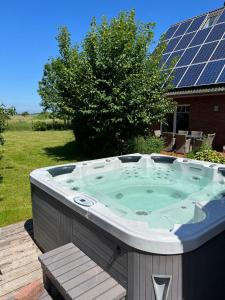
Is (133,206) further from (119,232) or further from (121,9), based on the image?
(121,9)

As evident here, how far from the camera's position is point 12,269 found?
3770 millimetres

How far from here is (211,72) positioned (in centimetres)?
1152

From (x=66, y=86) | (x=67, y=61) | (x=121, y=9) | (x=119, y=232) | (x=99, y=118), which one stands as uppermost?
(x=121, y=9)

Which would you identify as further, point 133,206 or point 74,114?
point 74,114

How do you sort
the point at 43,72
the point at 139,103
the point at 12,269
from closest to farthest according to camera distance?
the point at 12,269 < the point at 139,103 < the point at 43,72

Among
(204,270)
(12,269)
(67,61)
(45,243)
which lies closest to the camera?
(204,270)

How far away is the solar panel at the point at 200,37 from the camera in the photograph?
13555 millimetres

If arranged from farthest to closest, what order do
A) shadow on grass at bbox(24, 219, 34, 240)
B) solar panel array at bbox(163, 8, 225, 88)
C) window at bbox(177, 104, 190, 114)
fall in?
window at bbox(177, 104, 190, 114) → solar panel array at bbox(163, 8, 225, 88) → shadow on grass at bbox(24, 219, 34, 240)

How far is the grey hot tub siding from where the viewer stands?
95.4 inches

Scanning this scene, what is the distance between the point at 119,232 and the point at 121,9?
369 inches

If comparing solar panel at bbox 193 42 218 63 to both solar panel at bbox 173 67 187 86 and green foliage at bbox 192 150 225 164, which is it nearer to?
solar panel at bbox 173 67 187 86

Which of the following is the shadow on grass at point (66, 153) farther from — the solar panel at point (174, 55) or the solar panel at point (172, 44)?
the solar panel at point (172, 44)

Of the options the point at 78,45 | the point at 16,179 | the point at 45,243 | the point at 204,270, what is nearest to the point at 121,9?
the point at 78,45

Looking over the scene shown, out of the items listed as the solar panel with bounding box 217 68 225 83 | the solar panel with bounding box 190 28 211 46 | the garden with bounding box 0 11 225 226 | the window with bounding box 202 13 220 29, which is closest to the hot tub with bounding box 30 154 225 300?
the garden with bounding box 0 11 225 226
